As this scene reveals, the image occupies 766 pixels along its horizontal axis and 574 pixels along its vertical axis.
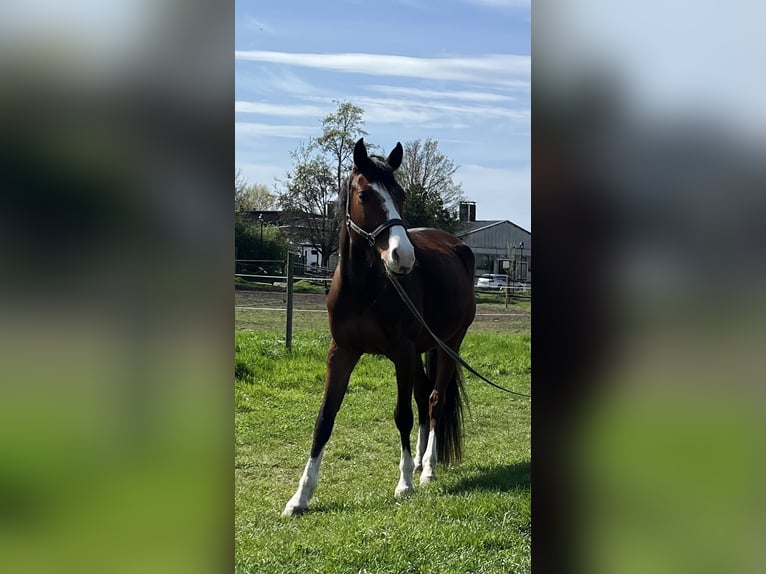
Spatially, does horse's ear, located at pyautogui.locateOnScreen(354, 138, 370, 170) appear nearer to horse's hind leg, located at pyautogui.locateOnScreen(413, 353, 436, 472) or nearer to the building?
horse's hind leg, located at pyautogui.locateOnScreen(413, 353, 436, 472)

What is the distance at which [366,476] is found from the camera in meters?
4.36

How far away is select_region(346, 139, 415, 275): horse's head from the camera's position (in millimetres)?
3260

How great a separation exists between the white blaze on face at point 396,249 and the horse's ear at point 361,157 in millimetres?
234

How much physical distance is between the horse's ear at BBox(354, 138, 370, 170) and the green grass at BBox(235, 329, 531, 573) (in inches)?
71.7

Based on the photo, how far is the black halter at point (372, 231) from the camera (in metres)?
3.34

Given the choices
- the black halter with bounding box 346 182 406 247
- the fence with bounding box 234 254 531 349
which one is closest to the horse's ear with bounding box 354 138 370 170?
the black halter with bounding box 346 182 406 247

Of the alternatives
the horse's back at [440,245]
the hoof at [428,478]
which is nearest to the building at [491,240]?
the horse's back at [440,245]
